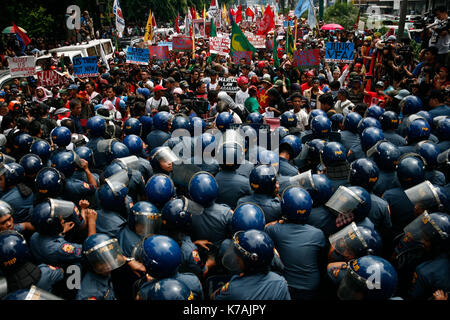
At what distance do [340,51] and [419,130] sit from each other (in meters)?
6.01

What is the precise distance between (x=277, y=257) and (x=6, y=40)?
25296 mm

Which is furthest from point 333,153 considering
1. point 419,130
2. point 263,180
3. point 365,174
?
point 419,130

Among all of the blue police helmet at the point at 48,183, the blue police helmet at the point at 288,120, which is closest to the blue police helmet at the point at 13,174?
the blue police helmet at the point at 48,183

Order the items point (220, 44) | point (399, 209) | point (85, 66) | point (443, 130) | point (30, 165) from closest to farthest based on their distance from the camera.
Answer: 1. point (399, 209)
2. point (30, 165)
3. point (443, 130)
4. point (85, 66)
5. point (220, 44)

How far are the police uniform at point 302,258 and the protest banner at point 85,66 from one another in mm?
9635

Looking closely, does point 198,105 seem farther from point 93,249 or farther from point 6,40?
point 6,40

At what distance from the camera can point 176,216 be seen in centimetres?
387

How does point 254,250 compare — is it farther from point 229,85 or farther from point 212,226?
point 229,85

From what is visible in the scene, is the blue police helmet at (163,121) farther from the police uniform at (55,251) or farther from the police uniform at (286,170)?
the police uniform at (55,251)

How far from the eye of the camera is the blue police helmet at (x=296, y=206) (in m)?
3.81

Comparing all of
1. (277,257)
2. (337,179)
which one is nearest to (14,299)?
(277,257)

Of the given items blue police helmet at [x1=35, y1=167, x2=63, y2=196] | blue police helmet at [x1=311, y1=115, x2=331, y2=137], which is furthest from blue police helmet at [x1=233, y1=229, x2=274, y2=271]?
blue police helmet at [x1=311, y1=115, x2=331, y2=137]

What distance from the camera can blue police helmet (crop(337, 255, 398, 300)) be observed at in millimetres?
2734

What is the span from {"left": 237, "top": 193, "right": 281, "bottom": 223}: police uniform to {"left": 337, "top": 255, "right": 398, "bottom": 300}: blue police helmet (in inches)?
63.3
